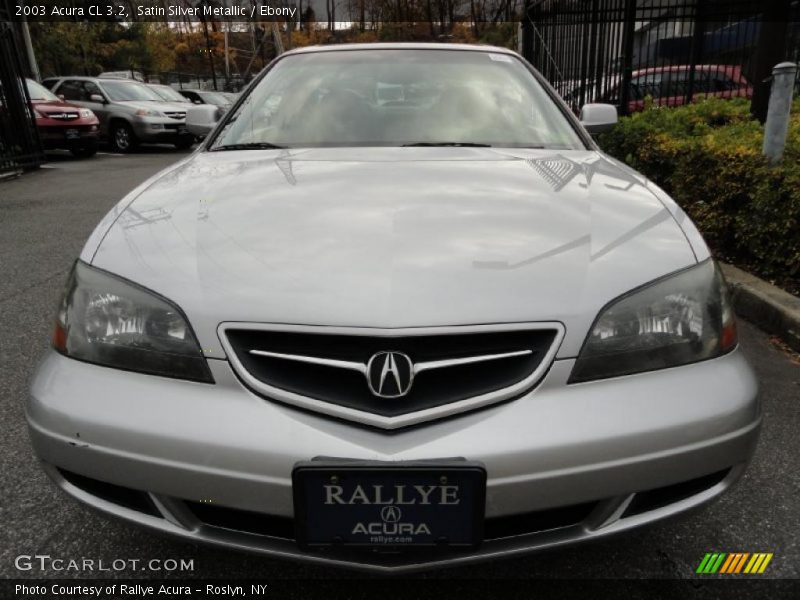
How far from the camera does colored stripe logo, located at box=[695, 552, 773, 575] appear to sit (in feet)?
5.71

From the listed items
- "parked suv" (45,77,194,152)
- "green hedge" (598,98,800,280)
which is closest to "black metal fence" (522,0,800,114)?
"green hedge" (598,98,800,280)

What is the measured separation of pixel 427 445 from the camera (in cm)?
129

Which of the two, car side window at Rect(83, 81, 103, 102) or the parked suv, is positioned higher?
car side window at Rect(83, 81, 103, 102)

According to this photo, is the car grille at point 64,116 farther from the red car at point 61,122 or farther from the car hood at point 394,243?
the car hood at point 394,243

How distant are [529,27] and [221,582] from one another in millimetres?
12854

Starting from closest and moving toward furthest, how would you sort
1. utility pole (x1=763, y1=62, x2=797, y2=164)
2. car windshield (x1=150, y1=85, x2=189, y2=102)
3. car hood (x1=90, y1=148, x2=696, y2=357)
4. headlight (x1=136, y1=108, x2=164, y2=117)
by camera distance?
car hood (x1=90, y1=148, x2=696, y2=357) < utility pole (x1=763, y1=62, x2=797, y2=164) < headlight (x1=136, y1=108, x2=164, y2=117) < car windshield (x1=150, y1=85, x2=189, y2=102)

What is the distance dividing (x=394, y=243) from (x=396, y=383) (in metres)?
0.37

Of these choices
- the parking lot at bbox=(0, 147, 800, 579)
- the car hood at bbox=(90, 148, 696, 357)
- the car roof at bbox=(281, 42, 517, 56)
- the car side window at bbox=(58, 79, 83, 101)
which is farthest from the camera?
the car side window at bbox=(58, 79, 83, 101)

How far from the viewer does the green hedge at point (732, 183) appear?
11.9 ft

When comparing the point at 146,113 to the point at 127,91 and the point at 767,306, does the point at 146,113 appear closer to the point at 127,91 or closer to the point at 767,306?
the point at 127,91

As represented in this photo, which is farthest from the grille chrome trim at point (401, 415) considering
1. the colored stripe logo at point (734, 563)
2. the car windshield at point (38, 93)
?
the car windshield at point (38, 93)

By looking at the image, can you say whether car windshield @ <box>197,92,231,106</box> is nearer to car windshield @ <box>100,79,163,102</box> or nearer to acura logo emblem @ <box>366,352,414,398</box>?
car windshield @ <box>100,79,163,102</box>

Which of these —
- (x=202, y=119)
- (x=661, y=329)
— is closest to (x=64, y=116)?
(x=202, y=119)
